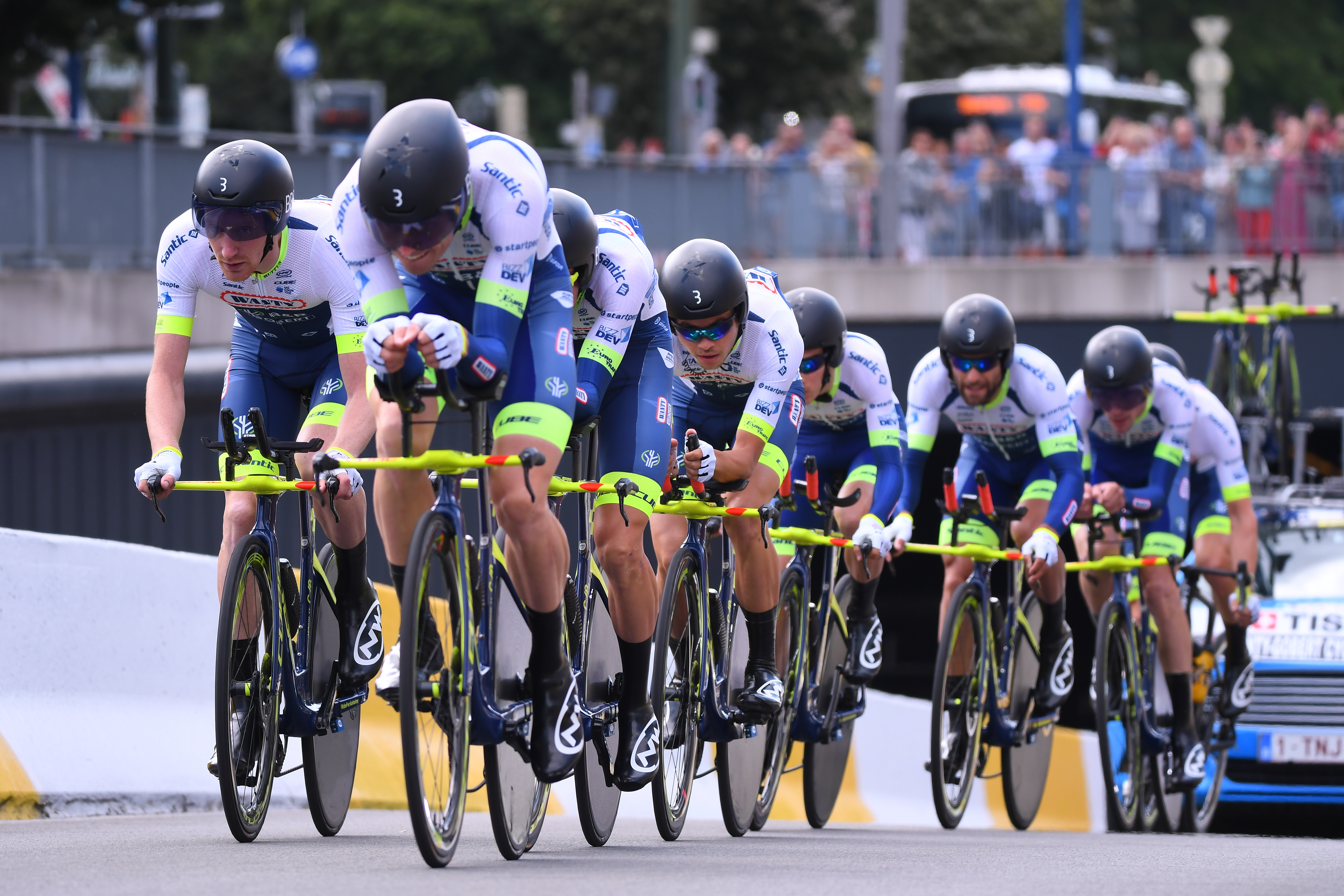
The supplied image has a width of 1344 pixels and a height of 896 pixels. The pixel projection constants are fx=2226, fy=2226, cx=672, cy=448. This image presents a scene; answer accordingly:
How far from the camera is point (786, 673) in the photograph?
31.8 ft

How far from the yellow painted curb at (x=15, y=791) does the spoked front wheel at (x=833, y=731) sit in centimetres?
344

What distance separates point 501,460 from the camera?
634 cm

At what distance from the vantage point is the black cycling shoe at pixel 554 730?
6.75 m

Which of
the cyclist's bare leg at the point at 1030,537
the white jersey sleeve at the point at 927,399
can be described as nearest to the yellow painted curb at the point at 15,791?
the white jersey sleeve at the point at 927,399

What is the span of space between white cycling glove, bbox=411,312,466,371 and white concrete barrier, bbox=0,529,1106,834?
3311 mm

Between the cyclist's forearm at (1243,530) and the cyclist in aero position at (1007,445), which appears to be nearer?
the cyclist in aero position at (1007,445)

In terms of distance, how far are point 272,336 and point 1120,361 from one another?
494 centimetres

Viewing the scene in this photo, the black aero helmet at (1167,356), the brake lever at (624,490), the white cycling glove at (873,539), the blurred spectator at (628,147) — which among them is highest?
the blurred spectator at (628,147)

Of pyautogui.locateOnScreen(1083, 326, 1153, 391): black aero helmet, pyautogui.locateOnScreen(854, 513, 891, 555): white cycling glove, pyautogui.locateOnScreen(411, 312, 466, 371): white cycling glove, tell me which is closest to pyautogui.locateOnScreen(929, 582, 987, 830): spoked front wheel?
pyautogui.locateOnScreen(854, 513, 891, 555): white cycling glove

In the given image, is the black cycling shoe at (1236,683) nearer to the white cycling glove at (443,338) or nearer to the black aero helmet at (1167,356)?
the black aero helmet at (1167,356)

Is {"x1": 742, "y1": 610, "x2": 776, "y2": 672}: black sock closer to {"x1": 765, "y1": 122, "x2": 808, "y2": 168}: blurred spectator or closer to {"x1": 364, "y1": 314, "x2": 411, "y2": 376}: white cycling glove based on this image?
{"x1": 364, "y1": 314, "x2": 411, "y2": 376}: white cycling glove

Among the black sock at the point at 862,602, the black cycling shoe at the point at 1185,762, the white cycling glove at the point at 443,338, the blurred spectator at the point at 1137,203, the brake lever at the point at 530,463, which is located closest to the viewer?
the white cycling glove at the point at 443,338

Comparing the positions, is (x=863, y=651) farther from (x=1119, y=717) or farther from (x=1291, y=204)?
(x=1291, y=204)

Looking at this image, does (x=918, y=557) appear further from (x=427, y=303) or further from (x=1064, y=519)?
(x=427, y=303)
